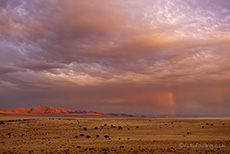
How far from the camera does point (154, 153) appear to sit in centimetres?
2108

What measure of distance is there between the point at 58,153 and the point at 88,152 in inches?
118

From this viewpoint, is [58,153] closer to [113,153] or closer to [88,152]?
[88,152]

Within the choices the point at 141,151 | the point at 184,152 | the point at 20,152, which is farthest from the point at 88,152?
the point at 184,152

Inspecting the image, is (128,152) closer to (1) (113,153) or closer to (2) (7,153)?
(1) (113,153)

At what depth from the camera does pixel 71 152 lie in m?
22.1

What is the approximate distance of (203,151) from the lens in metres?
21.8

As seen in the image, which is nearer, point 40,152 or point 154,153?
point 154,153

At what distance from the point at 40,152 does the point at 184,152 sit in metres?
14.9

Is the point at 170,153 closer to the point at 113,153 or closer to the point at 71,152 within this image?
the point at 113,153

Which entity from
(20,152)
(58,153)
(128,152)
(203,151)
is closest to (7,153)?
(20,152)

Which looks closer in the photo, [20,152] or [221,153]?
[221,153]

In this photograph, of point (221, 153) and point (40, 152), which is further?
point (40, 152)

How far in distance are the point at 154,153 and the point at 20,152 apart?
46.0ft

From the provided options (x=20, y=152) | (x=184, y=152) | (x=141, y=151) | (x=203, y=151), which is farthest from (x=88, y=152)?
(x=203, y=151)
